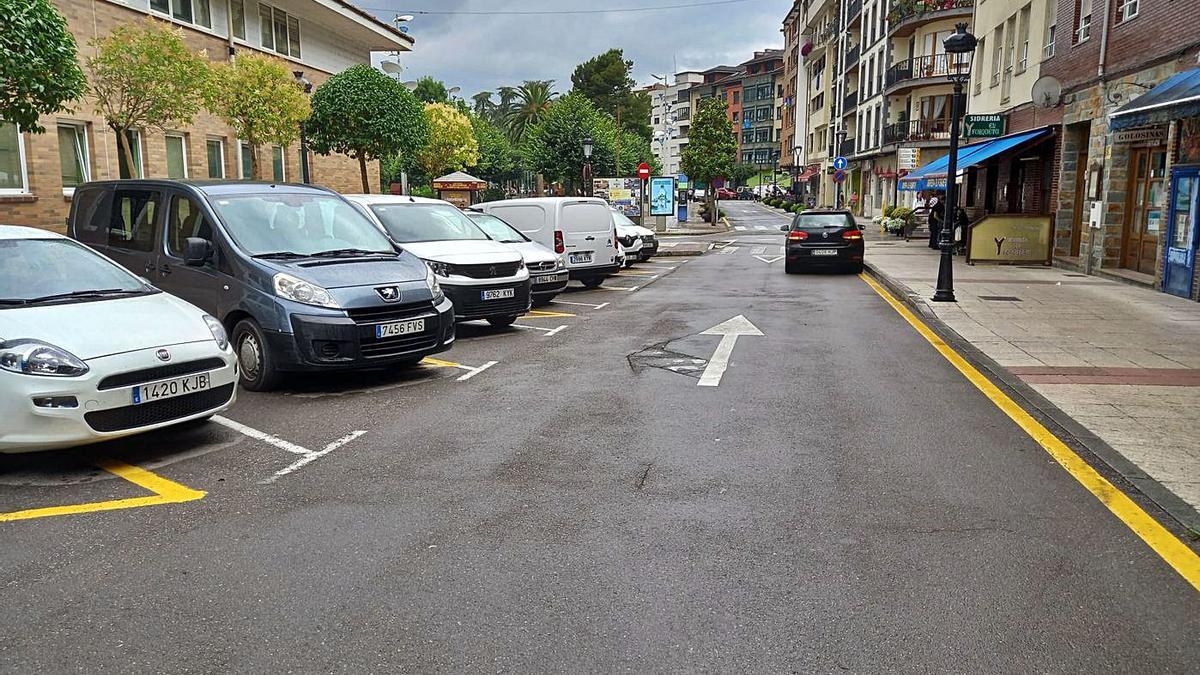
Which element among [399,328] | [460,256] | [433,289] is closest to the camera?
[399,328]

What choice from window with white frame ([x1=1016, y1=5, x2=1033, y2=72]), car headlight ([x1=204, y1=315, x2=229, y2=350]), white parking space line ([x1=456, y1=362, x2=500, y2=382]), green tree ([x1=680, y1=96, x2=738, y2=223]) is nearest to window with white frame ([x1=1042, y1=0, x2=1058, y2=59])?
window with white frame ([x1=1016, y1=5, x2=1033, y2=72])

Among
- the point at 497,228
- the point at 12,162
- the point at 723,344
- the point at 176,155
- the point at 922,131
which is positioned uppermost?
the point at 922,131

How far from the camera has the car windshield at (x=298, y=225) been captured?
848cm

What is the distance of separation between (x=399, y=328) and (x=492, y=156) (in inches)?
2328

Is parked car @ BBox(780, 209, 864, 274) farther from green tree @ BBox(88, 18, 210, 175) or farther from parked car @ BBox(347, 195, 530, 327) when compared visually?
green tree @ BBox(88, 18, 210, 175)

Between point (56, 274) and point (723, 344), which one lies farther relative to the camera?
point (723, 344)

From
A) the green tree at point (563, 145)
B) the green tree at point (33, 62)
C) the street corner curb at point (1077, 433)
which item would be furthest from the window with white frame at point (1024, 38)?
the green tree at point (563, 145)

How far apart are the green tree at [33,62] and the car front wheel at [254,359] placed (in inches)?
246

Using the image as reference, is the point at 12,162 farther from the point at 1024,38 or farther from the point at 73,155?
the point at 1024,38

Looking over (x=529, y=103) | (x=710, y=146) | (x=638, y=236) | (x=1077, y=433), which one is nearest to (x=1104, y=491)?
(x=1077, y=433)

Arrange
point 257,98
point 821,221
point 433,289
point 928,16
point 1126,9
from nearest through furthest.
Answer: point 433,289, point 1126,9, point 821,221, point 257,98, point 928,16

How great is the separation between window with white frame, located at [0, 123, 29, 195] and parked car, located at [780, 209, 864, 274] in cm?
1608

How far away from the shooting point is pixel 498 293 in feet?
37.6

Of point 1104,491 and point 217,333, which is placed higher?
point 217,333
